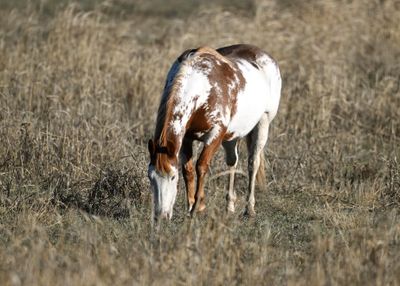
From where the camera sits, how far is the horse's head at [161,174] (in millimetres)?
6988

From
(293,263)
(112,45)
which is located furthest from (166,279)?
(112,45)

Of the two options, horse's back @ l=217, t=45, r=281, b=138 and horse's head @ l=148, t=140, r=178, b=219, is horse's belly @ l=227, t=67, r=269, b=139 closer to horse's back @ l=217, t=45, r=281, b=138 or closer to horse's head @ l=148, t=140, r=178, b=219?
horse's back @ l=217, t=45, r=281, b=138

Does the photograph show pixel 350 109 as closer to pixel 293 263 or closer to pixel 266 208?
pixel 266 208

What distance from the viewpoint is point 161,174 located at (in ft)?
22.9

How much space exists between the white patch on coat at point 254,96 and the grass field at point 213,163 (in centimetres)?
73

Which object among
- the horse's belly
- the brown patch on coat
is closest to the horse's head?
the horse's belly

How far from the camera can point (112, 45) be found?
13.4 m

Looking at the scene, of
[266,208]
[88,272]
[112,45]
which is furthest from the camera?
[112,45]

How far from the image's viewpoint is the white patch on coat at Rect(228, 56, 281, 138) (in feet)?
26.9

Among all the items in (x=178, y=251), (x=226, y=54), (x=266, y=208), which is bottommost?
(x=266, y=208)

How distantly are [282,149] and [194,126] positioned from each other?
284 centimetres

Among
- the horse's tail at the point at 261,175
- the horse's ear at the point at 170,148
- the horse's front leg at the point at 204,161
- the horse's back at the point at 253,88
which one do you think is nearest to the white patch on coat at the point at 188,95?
the horse's ear at the point at 170,148

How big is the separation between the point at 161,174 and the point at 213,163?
2.65m

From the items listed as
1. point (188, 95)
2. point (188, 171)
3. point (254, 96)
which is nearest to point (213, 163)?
point (254, 96)
